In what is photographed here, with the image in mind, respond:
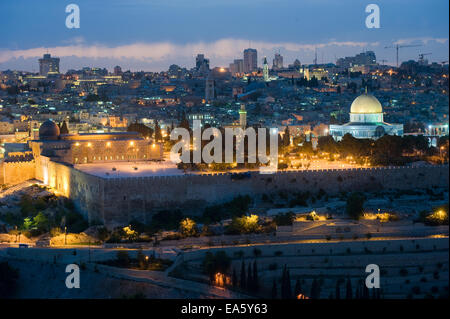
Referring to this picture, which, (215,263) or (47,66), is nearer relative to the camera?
(215,263)

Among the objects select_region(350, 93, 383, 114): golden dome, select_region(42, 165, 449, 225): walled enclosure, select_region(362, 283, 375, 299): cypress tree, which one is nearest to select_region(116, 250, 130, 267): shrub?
select_region(42, 165, 449, 225): walled enclosure

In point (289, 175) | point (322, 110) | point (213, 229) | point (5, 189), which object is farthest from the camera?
point (322, 110)

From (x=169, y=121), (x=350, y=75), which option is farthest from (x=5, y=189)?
(x=350, y=75)

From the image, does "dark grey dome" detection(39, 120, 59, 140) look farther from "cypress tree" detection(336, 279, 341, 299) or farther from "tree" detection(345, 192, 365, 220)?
"cypress tree" detection(336, 279, 341, 299)

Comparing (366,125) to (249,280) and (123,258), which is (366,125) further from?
(123,258)

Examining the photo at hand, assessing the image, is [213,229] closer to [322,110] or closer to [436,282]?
[436,282]

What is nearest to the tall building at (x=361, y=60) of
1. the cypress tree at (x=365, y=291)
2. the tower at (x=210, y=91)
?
the tower at (x=210, y=91)

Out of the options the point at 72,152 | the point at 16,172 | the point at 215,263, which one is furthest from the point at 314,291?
the point at 16,172
